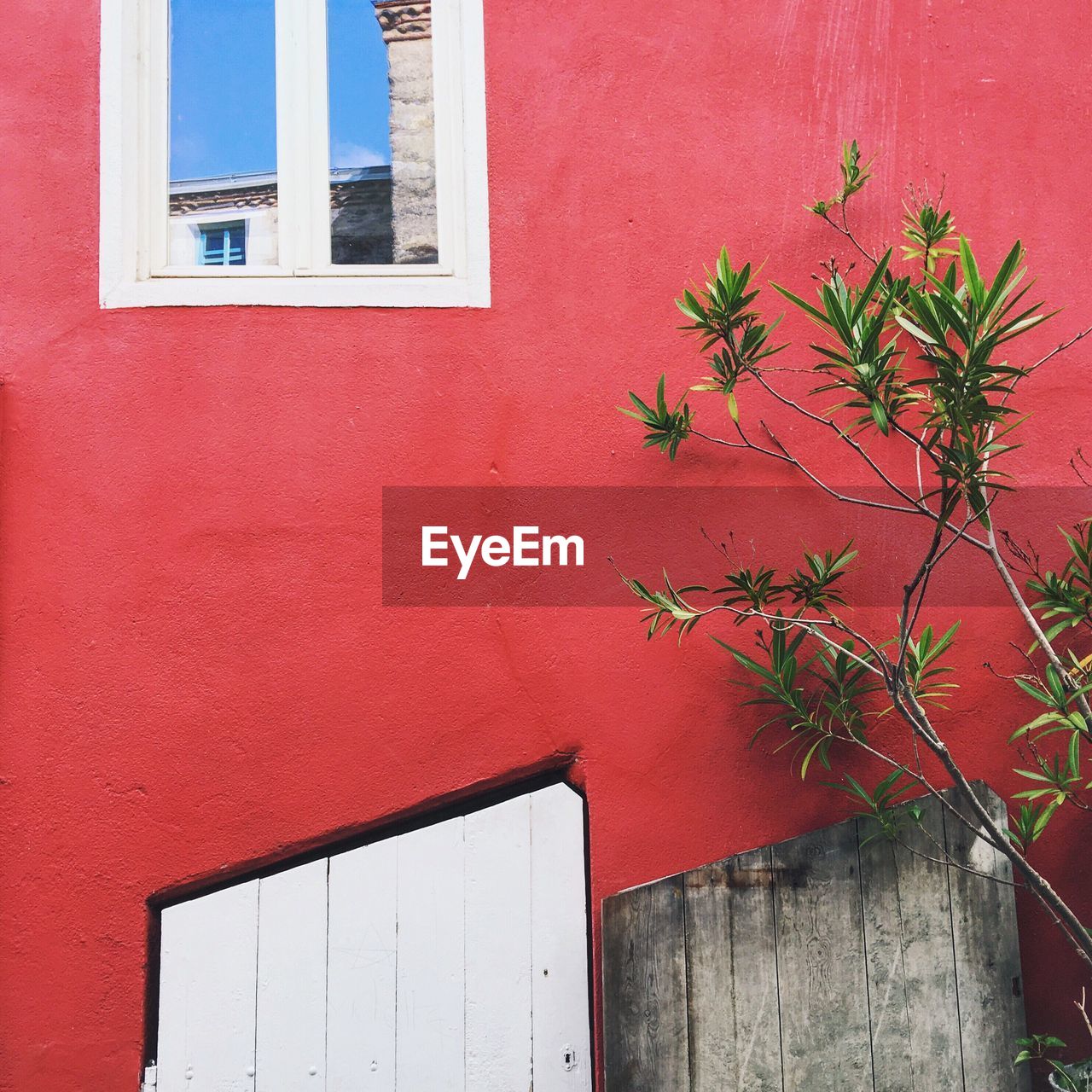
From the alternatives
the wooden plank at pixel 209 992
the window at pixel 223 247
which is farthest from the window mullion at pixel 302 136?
the wooden plank at pixel 209 992

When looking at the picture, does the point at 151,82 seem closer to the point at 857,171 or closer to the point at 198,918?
the point at 857,171

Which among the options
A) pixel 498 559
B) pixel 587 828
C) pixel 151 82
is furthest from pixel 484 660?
pixel 151 82

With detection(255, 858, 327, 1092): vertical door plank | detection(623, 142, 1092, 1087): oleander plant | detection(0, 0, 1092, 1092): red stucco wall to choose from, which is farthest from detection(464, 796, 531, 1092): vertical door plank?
detection(623, 142, 1092, 1087): oleander plant

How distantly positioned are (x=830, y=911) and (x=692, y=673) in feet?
2.25

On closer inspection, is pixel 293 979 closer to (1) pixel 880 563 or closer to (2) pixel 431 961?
(2) pixel 431 961

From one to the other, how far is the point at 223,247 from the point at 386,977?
81.0 inches

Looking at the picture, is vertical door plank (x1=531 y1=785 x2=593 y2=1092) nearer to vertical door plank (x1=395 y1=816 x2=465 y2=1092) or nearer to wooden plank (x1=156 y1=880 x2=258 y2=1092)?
vertical door plank (x1=395 y1=816 x2=465 y2=1092)

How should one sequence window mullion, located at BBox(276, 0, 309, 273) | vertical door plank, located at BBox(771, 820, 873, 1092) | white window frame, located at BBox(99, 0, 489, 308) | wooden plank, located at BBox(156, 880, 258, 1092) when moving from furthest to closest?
window mullion, located at BBox(276, 0, 309, 273) → white window frame, located at BBox(99, 0, 489, 308) → wooden plank, located at BBox(156, 880, 258, 1092) → vertical door plank, located at BBox(771, 820, 873, 1092)

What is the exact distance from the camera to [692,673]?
9.42ft

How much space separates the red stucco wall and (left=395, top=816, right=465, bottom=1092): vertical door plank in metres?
0.14

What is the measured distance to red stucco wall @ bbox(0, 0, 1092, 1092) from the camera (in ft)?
9.11

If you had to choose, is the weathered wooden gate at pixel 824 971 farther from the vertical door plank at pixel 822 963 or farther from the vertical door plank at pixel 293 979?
the vertical door plank at pixel 293 979

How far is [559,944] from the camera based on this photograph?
2783mm

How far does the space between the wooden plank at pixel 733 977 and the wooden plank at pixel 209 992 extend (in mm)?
1133
